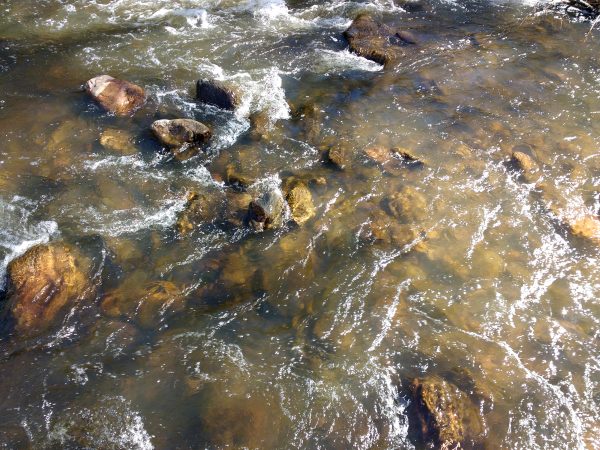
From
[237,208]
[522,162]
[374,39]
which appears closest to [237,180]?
[237,208]

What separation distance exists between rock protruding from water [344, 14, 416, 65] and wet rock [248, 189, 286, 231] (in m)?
5.51

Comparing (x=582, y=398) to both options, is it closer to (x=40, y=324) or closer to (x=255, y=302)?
(x=255, y=302)

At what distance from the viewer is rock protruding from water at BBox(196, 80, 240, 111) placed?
8.74 m

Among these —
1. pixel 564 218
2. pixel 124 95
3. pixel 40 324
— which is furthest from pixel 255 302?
pixel 124 95

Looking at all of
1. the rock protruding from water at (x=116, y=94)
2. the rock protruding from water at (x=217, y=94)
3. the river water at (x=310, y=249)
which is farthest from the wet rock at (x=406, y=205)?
the rock protruding from water at (x=116, y=94)

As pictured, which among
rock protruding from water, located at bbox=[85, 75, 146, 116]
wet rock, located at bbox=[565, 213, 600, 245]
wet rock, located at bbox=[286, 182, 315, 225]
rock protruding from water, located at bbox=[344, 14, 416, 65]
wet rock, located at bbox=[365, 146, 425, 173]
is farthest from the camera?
rock protruding from water, located at bbox=[344, 14, 416, 65]

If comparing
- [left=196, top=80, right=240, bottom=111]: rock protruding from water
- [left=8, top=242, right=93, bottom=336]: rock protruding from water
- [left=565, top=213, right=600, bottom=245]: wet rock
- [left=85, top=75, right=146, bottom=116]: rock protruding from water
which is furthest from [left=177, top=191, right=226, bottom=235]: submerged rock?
[left=565, top=213, right=600, bottom=245]: wet rock

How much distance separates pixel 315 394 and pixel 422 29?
1018 cm

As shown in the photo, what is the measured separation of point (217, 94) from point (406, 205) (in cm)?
445

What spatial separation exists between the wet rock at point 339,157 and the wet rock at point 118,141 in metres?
3.51

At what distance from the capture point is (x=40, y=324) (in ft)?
17.8

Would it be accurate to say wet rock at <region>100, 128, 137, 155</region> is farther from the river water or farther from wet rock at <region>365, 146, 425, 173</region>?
wet rock at <region>365, 146, 425, 173</region>

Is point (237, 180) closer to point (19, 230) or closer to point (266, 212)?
point (266, 212)

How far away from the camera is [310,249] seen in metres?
6.39
